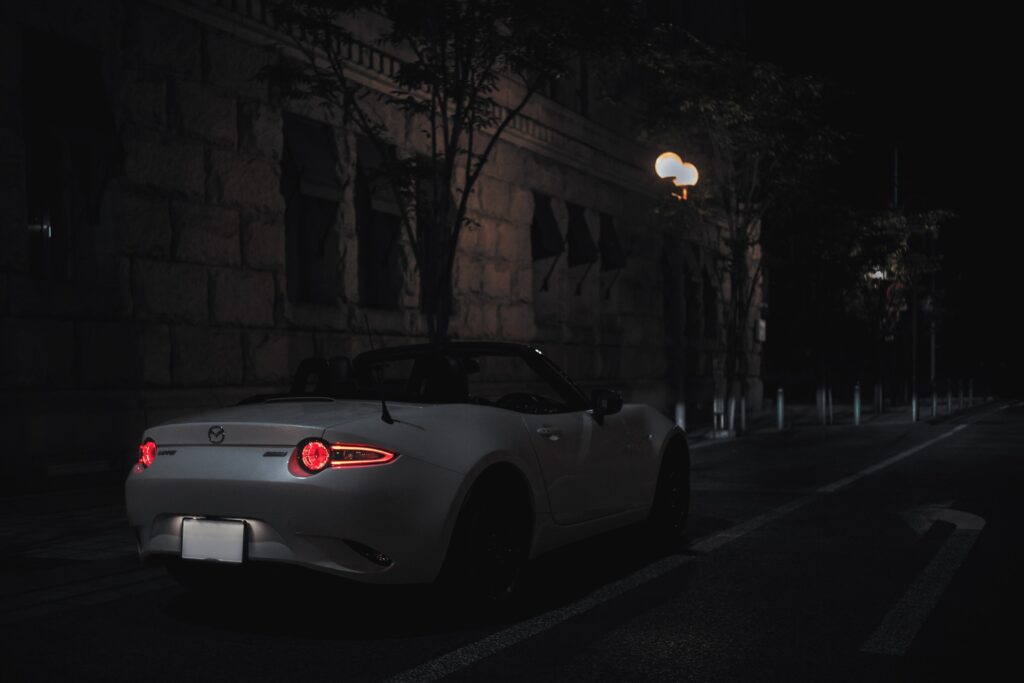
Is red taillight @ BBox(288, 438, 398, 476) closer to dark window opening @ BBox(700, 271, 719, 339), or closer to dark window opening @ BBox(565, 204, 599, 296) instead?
dark window opening @ BBox(565, 204, 599, 296)

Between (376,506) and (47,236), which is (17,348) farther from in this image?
(376,506)

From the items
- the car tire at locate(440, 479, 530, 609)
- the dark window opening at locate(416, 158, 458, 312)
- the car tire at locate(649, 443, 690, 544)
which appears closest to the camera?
the car tire at locate(440, 479, 530, 609)

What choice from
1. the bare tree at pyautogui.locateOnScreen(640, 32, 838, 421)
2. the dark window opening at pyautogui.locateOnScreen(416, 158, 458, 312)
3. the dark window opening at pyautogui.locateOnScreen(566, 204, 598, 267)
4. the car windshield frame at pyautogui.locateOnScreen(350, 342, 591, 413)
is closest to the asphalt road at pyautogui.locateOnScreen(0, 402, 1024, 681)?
the car windshield frame at pyautogui.locateOnScreen(350, 342, 591, 413)

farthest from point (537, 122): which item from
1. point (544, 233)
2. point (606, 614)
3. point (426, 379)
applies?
point (606, 614)

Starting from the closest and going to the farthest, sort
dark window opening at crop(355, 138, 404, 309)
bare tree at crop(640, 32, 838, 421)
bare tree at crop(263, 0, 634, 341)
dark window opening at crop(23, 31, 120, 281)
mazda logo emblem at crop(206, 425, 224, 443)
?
mazda logo emblem at crop(206, 425, 224, 443) → dark window opening at crop(23, 31, 120, 281) → bare tree at crop(263, 0, 634, 341) → dark window opening at crop(355, 138, 404, 309) → bare tree at crop(640, 32, 838, 421)

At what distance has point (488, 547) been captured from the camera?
20.5 ft

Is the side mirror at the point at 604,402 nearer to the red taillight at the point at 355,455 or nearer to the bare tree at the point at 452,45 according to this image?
the red taillight at the point at 355,455

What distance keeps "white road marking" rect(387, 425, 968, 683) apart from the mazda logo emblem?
154cm

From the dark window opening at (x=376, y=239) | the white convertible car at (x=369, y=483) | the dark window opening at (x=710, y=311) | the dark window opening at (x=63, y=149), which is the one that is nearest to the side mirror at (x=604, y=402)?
the white convertible car at (x=369, y=483)

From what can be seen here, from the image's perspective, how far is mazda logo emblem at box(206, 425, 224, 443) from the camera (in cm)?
590

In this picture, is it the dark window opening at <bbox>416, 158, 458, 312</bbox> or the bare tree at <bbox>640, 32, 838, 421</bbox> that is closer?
the dark window opening at <bbox>416, 158, 458, 312</bbox>

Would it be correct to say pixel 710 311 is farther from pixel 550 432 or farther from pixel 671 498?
pixel 550 432

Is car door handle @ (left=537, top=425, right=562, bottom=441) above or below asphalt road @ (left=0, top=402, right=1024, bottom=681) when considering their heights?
above

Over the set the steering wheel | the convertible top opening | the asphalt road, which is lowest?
the asphalt road
